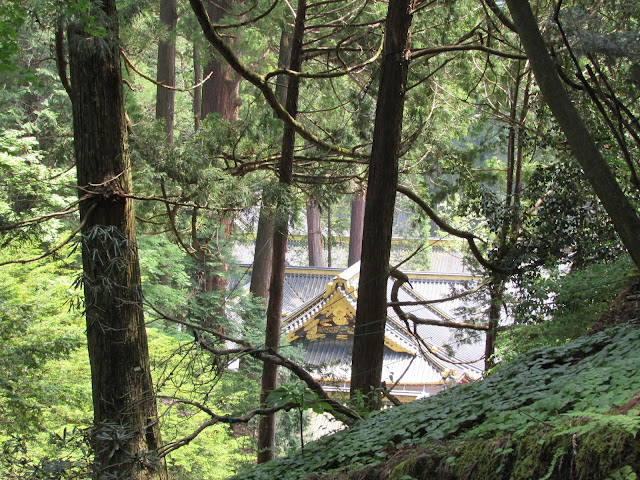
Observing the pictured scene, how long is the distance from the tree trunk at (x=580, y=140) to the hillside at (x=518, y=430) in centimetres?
60

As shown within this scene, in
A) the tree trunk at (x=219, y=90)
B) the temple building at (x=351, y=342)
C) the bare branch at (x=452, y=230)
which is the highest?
the tree trunk at (x=219, y=90)

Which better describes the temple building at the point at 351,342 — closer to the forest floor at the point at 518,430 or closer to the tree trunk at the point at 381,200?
the tree trunk at the point at 381,200

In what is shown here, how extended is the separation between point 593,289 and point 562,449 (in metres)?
3.83

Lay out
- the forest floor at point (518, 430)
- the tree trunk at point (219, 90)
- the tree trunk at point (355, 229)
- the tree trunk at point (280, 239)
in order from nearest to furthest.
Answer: the forest floor at point (518, 430)
the tree trunk at point (280, 239)
the tree trunk at point (219, 90)
the tree trunk at point (355, 229)

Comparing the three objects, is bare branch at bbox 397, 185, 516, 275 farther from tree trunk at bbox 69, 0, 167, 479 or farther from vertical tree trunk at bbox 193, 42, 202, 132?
vertical tree trunk at bbox 193, 42, 202, 132

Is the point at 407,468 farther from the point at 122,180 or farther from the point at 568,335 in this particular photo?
the point at 568,335

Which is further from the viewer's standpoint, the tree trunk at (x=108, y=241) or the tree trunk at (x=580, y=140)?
the tree trunk at (x=108, y=241)

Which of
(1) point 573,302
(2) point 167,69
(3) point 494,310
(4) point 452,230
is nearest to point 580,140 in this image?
(1) point 573,302

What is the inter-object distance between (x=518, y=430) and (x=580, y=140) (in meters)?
1.94

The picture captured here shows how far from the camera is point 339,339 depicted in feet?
50.0

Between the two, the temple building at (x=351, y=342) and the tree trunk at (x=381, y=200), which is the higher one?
the tree trunk at (x=381, y=200)

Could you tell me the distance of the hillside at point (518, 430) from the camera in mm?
2041

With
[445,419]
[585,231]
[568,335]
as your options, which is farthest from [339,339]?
[445,419]

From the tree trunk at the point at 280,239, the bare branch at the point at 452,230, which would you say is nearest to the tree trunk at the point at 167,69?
the tree trunk at the point at 280,239
